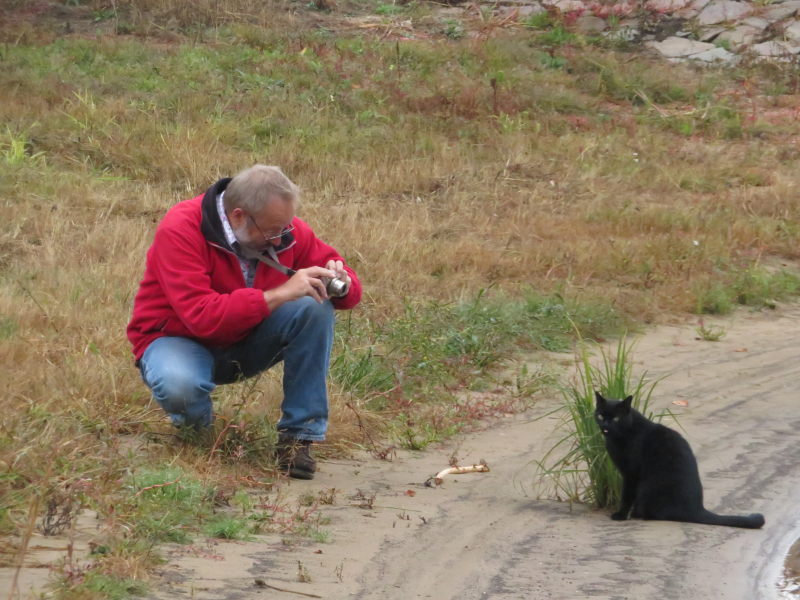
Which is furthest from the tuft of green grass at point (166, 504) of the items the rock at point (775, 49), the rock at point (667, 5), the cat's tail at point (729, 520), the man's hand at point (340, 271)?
the rock at point (667, 5)

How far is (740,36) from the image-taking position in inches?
719

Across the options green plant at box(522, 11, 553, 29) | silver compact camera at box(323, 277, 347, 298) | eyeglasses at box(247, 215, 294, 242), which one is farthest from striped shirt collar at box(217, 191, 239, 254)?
green plant at box(522, 11, 553, 29)

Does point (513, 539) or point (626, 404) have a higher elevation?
point (626, 404)

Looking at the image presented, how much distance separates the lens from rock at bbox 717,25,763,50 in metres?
18.1

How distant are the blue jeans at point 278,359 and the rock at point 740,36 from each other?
1390 centimetres

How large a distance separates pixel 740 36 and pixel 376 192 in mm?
8973

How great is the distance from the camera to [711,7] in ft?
61.8

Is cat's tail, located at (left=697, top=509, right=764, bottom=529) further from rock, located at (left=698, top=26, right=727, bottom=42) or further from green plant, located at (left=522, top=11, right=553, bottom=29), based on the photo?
rock, located at (left=698, top=26, right=727, bottom=42)

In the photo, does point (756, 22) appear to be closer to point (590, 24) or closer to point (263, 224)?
point (590, 24)

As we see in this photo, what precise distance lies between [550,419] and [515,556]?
92.6 inches

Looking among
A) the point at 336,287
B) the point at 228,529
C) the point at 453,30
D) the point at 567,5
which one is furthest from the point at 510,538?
the point at 567,5

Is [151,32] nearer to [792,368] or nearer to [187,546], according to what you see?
[792,368]

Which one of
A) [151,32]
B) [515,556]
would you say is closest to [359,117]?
[151,32]

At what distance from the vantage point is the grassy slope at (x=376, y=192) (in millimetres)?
6203
